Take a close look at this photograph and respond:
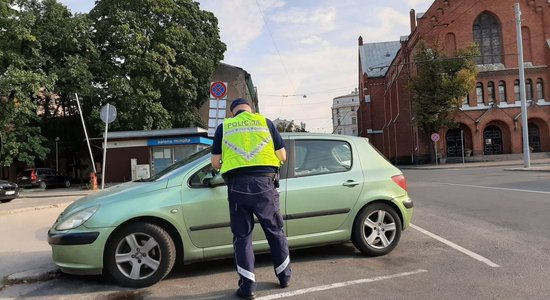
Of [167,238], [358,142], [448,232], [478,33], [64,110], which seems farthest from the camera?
[478,33]

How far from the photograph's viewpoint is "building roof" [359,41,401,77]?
3000 inches

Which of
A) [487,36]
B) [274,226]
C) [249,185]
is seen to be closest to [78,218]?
[249,185]

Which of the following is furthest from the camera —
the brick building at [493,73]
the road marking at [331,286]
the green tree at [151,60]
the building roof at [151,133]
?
the brick building at [493,73]

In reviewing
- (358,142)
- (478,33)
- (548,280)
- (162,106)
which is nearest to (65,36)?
(162,106)

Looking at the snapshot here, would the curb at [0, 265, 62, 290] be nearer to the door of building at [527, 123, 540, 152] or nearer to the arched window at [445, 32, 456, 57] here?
the arched window at [445, 32, 456, 57]

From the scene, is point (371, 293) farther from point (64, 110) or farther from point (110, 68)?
point (64, 110)

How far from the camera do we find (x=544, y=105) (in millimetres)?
44625

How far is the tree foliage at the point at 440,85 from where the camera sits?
4116 centimetres

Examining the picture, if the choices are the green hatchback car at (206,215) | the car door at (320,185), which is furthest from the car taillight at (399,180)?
the car door at (320,185)

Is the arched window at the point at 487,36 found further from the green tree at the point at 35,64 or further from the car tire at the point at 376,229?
the car tire at the point at 376,229

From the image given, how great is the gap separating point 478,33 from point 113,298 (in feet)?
163

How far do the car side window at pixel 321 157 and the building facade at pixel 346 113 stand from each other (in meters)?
111

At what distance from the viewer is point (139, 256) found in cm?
510

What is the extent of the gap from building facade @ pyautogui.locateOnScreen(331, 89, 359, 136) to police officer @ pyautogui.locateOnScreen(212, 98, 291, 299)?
11279cm
